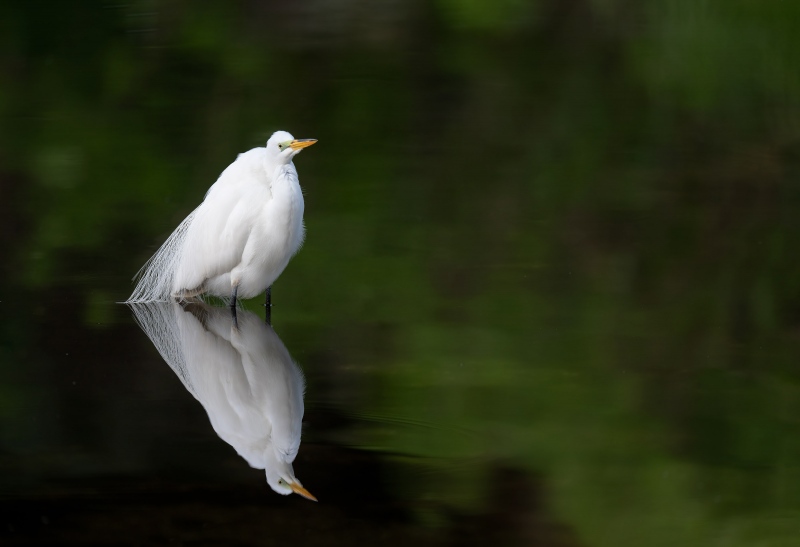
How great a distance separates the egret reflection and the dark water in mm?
53

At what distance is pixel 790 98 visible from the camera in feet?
27.9

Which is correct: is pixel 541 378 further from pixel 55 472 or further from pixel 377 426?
pixel 55 472

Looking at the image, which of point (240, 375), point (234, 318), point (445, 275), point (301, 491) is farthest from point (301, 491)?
point (445, 275)

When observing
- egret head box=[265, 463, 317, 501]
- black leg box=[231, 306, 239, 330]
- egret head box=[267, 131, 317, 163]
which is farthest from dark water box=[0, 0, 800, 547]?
egret head box=[267, 131, 317, 163]

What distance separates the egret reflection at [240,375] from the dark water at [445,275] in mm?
53

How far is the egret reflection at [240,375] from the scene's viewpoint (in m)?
3.23

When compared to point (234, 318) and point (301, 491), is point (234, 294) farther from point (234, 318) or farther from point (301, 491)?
point (301, 491)

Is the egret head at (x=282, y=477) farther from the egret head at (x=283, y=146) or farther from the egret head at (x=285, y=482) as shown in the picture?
the egret head at (x=283, y=146)

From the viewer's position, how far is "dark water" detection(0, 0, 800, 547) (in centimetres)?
297

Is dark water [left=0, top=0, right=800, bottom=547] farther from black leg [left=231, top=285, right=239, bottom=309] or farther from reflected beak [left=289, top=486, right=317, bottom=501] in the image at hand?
black leg [left=231, top=285, right=239, bottom=309]

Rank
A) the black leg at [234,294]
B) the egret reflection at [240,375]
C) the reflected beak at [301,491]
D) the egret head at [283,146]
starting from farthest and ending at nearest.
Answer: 1. the black leg at [234,294]
2. the egret head at [283,146]
3. the egret reflection at [240,375]
4. the reflected beak at [301,491]

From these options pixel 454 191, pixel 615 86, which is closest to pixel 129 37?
pixel 615 86

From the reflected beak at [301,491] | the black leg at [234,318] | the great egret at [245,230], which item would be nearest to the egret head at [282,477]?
the reflected beak at [301,491]

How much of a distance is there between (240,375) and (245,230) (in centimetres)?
90
